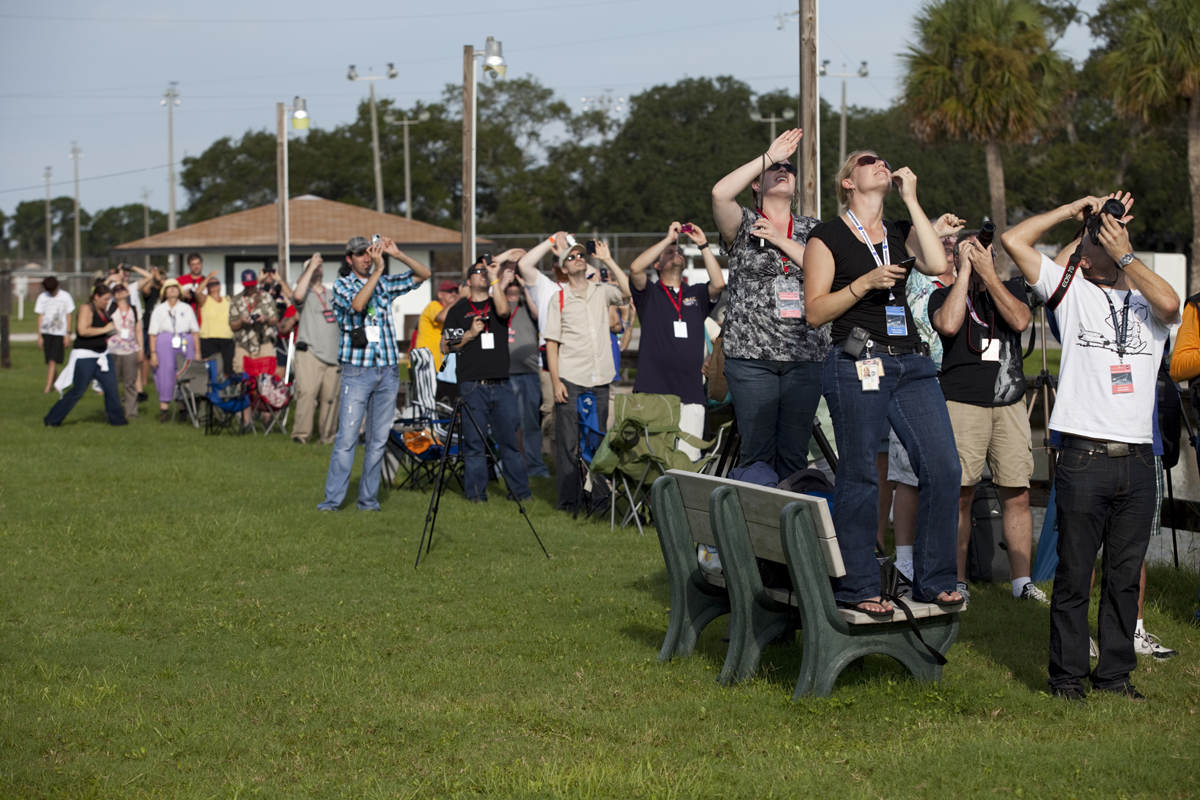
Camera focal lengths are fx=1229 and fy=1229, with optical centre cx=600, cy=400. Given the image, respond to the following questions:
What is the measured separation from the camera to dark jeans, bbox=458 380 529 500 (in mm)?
10844

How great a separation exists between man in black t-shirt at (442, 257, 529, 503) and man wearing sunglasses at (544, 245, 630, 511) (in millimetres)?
486

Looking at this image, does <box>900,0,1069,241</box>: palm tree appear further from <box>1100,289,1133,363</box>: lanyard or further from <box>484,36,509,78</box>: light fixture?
<box>1100,289,1133,363</box>: lanyard

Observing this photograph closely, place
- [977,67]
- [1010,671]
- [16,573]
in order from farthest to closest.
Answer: [977,67]
[16,573]
[1010,671]

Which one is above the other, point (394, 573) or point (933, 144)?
point (933, 144)

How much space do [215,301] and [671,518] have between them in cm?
1376

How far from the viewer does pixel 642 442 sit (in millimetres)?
9406

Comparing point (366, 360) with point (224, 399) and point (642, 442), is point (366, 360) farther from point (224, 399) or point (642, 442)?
point (224, 399)

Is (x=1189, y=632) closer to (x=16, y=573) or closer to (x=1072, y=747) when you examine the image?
(x=1072, y=747)

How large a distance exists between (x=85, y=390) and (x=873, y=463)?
46.4ft

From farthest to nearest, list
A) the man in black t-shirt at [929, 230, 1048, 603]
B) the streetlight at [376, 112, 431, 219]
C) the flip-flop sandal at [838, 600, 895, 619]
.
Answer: the streetlight at [376, 112, 431, 219]
the man in black t-shirt at [929, 230, 1048, 603]
the flip-flop sandal at [838, 600, 895, 619]

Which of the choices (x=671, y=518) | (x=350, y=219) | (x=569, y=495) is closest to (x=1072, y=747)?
(x=671, y=518)

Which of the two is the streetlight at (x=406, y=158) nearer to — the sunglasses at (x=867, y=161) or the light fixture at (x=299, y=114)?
the light fixture at (x=299, y=114)

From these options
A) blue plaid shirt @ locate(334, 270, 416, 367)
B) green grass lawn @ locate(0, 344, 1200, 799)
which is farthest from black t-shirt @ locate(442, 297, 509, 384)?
green grass lawn @ locate(0, 344, 1200, 799)

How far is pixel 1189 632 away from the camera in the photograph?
630cm
